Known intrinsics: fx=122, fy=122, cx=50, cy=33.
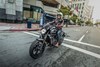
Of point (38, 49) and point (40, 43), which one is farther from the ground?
point (40, 43)

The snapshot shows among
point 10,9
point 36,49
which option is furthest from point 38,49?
point 10,9

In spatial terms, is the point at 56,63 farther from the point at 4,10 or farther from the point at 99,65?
the point at 4,10

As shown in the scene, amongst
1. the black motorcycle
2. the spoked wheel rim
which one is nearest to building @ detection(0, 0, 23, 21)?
the black motorcycle

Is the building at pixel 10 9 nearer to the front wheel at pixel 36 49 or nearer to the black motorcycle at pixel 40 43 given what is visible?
the black motorcycle at pixel 40 43

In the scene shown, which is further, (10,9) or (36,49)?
(10,9)

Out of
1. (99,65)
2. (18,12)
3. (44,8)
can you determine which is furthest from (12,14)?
(99,65)

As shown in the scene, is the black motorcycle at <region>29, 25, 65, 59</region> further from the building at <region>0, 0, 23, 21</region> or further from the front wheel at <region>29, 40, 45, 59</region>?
the building at <region>0, 0, 23, 21</region>

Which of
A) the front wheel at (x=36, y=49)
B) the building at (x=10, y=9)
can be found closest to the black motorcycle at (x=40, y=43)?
the front wheel at (x=36, y=49)

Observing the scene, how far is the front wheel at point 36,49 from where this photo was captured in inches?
187

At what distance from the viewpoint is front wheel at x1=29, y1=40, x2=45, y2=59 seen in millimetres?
4739

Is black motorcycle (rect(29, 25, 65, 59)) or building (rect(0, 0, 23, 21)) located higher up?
building (rect(0, 0, 23, 21))

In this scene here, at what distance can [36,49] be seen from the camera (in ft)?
16.2

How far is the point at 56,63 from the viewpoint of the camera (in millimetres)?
4535

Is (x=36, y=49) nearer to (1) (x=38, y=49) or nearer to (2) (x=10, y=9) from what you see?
(1) (x=38, y=49)
